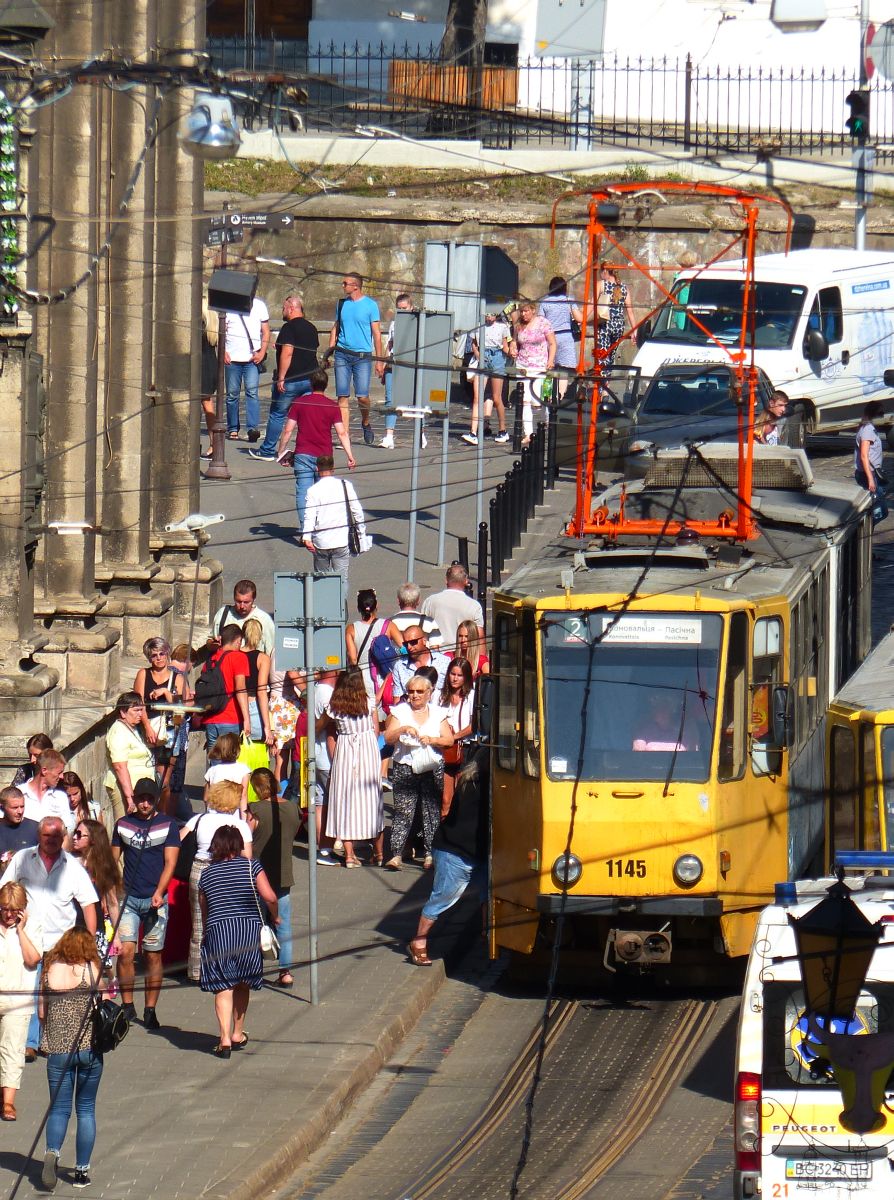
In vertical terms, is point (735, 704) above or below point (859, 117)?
below

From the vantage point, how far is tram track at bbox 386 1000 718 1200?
12.3 metres

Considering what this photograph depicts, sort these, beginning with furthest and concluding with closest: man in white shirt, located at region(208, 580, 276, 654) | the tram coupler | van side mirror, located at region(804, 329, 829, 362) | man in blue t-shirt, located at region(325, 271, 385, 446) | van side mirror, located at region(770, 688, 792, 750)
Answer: van side mirror, located at region(804, 329, 829, 362) → man in blue t-shirt, located at region(325, 271, 385, 446) → man in white shirt, located at region(208, 580, 276, 654) → van side mirror, located at region(770, 688, 792, 750) → the tram coupler

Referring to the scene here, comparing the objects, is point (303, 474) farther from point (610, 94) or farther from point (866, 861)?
point (610, 94)

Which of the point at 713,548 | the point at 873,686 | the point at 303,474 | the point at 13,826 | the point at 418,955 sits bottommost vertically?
the point at 418,955

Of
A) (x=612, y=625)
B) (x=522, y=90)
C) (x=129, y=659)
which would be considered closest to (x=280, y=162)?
(x=522, y=90)

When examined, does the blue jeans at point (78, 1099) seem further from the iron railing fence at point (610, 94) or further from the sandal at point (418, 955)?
the iron railing fence at point (610, 94)

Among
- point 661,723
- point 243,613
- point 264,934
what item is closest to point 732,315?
point 243,613

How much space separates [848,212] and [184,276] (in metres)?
17.7

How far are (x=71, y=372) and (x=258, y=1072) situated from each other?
800 centimetres

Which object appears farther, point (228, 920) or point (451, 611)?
point (451, 611)

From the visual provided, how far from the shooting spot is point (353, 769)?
17.9 m

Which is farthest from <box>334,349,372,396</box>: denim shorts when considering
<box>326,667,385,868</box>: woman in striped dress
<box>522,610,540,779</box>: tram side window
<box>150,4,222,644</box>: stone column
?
<box>522,610,540,779</box>: tram side window

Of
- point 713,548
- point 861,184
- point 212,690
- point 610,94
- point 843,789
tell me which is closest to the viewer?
Answer: point 843,789

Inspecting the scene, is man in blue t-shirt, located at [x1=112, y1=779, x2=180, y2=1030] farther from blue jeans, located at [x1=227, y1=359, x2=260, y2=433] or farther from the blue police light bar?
blue jeans, located at [x1=227, y1=359, x2=260, y2=433]
